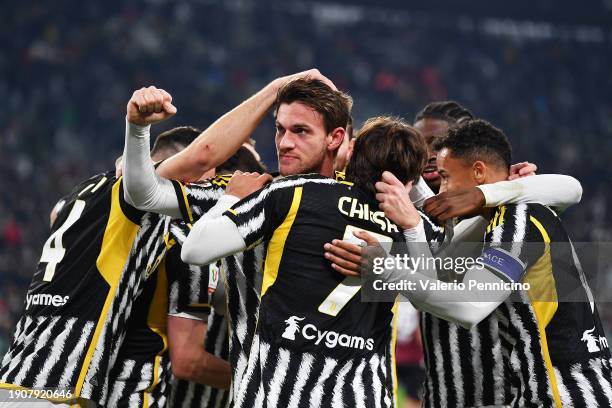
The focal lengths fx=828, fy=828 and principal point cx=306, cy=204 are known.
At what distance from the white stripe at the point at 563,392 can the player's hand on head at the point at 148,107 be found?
203cm

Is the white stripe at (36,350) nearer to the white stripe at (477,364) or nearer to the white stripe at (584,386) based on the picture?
the white stripe at (477,364)

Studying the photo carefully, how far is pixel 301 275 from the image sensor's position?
3.35 m

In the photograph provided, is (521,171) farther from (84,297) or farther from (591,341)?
(84,297)

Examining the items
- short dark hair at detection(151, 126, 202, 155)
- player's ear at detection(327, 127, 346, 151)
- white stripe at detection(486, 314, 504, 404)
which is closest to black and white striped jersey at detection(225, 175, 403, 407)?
player's ear at detection(327, 127, 346, 151)

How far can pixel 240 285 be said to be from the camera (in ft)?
12.1

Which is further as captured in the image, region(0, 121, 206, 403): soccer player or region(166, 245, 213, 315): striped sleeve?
region(166, 245, 213, 315): striped sleeve

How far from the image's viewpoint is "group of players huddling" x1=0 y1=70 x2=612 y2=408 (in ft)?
10.9

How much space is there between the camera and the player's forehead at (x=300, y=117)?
3613 millimetres

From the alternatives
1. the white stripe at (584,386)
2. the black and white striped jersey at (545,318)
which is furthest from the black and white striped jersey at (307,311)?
the white stripe at (584,386)

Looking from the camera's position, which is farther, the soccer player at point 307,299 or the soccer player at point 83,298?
the soccer player at point 83,298

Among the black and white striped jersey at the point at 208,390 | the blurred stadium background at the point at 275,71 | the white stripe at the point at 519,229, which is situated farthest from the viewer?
the blurred stadium background at the point at 275,71

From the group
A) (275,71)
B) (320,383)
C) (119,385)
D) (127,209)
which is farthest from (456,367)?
(275,71)

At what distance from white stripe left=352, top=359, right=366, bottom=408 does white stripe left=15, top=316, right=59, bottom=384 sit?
4.82 ft

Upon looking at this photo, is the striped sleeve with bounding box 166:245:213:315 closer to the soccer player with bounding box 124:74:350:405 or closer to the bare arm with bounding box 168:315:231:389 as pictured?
the bare arm with bounding box 168:315:231:389
